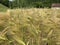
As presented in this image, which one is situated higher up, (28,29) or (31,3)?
(28,29)

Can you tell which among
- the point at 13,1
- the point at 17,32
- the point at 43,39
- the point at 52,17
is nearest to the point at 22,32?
the point at 17,32

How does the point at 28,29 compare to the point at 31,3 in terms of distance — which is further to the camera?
the point at 31,3

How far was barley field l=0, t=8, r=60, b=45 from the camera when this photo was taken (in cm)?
358

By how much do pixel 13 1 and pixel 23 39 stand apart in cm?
1883

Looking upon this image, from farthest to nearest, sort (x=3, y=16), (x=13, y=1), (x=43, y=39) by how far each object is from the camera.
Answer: (x=13, y=1)
(x=3, y=16)
(x=43, y=39)

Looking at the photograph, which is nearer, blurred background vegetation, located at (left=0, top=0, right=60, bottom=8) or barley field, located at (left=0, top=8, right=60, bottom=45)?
barley field, located at (left=0, top=8, right=60, bottom=45)

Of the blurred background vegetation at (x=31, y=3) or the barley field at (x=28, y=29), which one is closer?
the barley field at (x=28, y=29)

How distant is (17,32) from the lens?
11.9 feet

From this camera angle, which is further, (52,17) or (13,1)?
(13,1)

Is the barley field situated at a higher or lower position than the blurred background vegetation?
higher

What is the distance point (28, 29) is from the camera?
12.2 ft

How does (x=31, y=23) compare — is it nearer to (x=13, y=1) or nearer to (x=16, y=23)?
(x=16, y=23)

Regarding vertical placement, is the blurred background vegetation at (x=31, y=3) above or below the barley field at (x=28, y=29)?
below

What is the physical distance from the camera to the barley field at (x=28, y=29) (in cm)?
358
